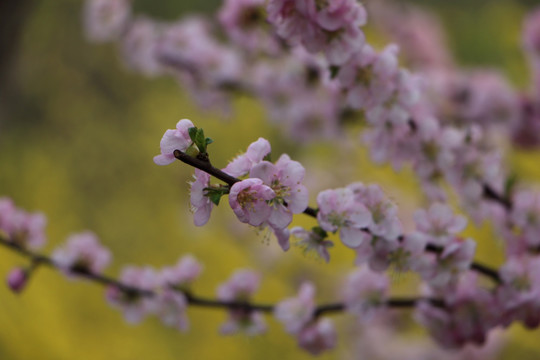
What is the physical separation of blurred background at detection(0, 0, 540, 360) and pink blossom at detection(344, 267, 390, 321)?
0.54 metres

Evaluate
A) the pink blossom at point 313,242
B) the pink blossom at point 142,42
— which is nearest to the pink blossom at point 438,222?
the pink blossom at point 313,242

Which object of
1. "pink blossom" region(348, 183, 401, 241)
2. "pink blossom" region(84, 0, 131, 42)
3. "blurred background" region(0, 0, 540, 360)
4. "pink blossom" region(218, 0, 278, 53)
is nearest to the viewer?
"pink blossom" region(348, 183, 401, 241)

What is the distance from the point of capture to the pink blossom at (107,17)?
36.0 inches

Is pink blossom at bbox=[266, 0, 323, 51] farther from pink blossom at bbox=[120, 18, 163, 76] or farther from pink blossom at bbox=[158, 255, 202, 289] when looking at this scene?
pink blossom at bbox=[120, 18, 163, 76]

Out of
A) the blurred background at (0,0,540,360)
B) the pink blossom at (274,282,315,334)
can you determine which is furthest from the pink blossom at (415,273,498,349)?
the blurred background at (0,0,540,360)

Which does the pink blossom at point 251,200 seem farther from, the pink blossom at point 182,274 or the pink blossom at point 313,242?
the pink blossom at point 182,274

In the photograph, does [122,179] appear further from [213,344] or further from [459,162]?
[459,162]

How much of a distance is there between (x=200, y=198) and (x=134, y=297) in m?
0.35

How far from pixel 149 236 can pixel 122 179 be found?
1.19 feet

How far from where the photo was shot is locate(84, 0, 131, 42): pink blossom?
3.00ft

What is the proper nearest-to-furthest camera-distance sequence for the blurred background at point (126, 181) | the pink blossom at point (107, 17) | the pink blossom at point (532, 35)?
the pink blossom at point (107, 17) → the pink blossom at point (532, 35) → the blurred background at point (126, 181)

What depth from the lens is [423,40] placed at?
1.84m

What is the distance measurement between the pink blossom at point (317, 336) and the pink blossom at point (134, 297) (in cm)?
18

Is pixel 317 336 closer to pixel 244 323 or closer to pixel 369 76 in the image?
pixel 244 323
